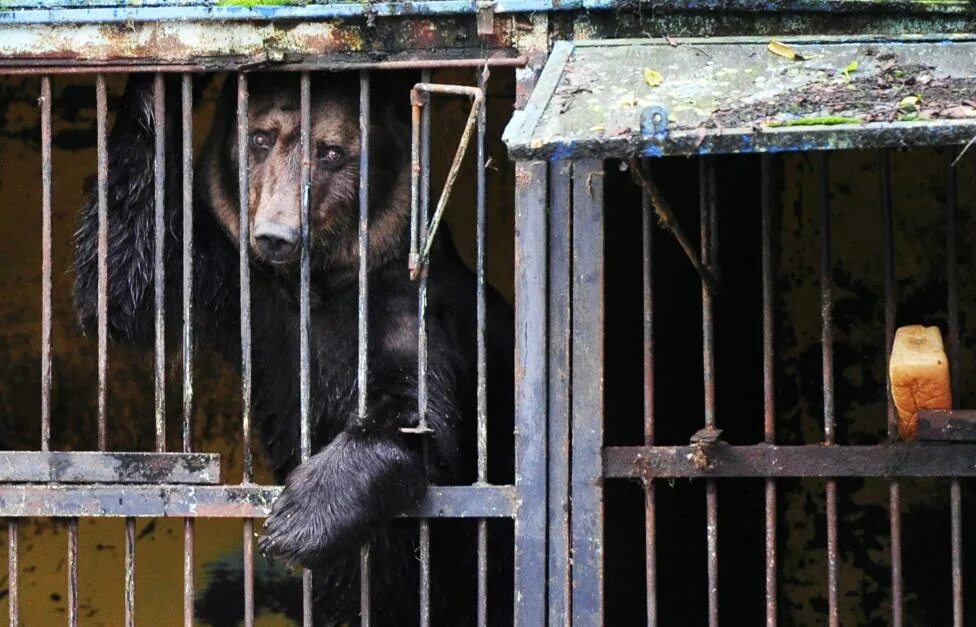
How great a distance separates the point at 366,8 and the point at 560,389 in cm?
124

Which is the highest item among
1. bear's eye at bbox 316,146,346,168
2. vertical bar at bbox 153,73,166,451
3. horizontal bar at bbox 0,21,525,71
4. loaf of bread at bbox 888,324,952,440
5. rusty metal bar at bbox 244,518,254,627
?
horizontal bar at bbox 0,21,525,71

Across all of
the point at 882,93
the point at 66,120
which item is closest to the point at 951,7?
the point at 882,93

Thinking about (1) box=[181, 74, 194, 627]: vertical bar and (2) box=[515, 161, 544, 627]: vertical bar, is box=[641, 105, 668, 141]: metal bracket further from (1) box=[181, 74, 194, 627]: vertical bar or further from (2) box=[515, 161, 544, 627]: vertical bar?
(1) box=[181, 74, 194, 627]: vertical bar

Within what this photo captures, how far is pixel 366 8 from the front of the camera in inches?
198

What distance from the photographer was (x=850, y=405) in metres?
7.48

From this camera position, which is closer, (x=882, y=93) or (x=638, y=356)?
(x=882, y=93)

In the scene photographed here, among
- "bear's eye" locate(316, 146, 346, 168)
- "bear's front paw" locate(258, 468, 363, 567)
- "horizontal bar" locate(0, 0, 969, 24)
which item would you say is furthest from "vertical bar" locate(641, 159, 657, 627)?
"bear's eye" locate(316, 146, 346, 168)

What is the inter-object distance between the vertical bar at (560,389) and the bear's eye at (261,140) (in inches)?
55.1

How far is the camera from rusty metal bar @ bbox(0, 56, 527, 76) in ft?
16.4

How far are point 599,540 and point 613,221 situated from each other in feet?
3.60

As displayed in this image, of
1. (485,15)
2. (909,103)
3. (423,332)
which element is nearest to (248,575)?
(423,332)

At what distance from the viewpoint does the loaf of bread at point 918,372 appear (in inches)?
187

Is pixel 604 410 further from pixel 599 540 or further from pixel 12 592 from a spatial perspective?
pixel 12 592

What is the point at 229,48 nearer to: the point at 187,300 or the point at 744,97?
the point at 187,300
